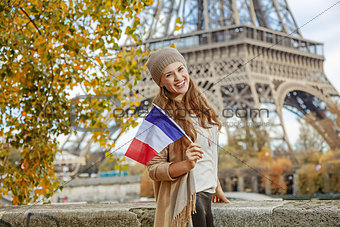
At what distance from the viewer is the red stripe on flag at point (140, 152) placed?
76.0 inches

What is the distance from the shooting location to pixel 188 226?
1863 millimetres

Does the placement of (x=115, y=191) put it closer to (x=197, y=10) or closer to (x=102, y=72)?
(x=197, y=10)

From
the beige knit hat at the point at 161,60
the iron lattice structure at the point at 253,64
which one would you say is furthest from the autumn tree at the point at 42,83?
the iron lattice structure at the point at 253,64

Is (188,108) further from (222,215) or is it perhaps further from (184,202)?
(222,215)

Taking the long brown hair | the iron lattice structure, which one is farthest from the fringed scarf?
the iron lattice structure

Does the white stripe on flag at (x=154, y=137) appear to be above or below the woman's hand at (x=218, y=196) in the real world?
above

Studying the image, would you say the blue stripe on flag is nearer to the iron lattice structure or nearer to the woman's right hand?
the woman's right hand

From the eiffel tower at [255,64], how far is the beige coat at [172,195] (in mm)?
17955

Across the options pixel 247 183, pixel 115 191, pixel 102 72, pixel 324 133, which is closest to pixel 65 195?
pixel 115 191

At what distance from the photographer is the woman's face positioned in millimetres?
2080

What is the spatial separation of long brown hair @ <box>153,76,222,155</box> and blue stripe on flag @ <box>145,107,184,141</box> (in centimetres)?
6

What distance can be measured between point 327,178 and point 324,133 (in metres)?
4.69

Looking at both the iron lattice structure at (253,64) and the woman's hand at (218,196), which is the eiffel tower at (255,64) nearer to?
the iron lattice structure at (253,64)

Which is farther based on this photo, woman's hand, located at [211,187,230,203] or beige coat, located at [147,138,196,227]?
woman's hand, located at [211,187,230,203]
